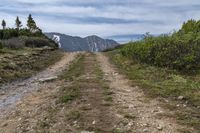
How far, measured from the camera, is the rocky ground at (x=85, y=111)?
33.6ft

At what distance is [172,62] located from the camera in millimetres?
23984

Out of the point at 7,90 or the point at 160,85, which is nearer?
the point at 160,85

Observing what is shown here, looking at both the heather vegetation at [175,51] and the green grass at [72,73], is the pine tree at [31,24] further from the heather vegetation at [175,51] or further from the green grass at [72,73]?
the heather vegetation at [175,51]

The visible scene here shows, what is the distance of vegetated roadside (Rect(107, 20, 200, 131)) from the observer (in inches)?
503

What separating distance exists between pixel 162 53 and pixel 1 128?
15766mm

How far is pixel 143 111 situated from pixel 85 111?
169 cm

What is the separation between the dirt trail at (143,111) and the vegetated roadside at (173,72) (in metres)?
0.36

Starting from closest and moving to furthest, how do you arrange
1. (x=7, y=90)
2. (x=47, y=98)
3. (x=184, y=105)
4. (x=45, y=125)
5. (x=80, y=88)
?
1. (x=45, y=125)
2. (x=184, y=105)
3. (x=47, y=98)
4. (x=80, y=88)
5. (x=7, y=90)

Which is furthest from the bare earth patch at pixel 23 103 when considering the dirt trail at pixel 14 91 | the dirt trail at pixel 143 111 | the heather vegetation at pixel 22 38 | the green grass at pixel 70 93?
the heather vegetation at pixel 22 38

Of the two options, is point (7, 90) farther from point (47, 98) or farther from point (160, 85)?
point (160, 85)

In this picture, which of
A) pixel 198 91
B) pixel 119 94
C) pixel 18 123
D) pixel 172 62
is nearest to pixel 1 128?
pixel 18 123

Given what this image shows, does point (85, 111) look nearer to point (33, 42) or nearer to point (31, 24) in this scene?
point (33, 42)

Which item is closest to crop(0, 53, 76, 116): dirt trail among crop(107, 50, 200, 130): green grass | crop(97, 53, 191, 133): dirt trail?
crop(97, 53, 191, 133): dirt trail

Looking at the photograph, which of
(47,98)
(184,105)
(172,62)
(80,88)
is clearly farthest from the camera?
(172,62)
